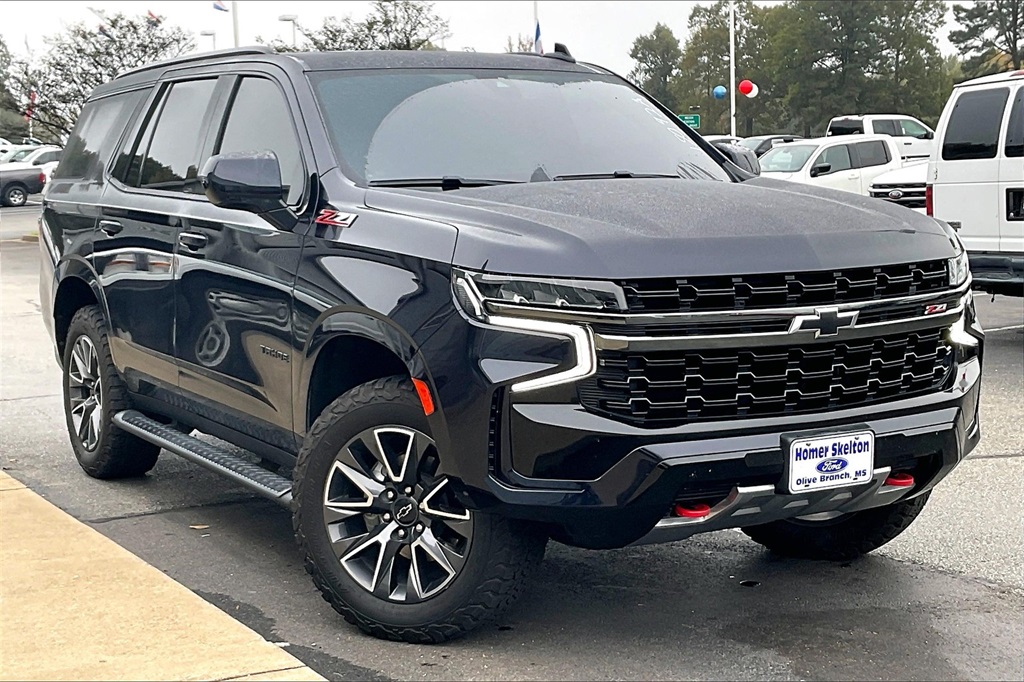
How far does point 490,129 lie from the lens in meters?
5.38

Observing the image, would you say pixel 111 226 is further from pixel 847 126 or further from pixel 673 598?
pixel 847 126

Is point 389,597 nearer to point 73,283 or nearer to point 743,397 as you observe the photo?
point 743,397

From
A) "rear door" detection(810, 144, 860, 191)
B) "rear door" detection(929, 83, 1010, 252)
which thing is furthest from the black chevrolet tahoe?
"rear door" detection(810, 144, 860, 191)

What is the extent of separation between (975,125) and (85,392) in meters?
8.01

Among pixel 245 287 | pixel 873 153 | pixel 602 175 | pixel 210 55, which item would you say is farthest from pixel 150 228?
pixel 873 153

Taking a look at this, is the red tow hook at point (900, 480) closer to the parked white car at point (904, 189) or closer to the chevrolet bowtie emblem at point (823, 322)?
the chevrolet bowtie emblem at point (823, 322)

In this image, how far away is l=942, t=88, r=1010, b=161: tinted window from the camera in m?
11.7

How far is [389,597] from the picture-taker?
451cm

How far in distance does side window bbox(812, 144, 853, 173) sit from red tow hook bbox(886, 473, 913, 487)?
20.3m

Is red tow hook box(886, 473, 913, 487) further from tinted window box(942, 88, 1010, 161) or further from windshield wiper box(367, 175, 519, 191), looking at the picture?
tinted window box(942, 88, 1010, 161)

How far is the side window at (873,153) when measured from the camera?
24.4 meters

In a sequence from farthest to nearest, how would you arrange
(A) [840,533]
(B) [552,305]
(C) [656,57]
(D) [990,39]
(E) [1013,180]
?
(C) [656,57] → (D) [990,39] → (E) [1013,180] → (A) [840,533] → (B) [552,305]

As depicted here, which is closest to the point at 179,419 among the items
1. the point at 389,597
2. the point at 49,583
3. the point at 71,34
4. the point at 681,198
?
the point at 49,583

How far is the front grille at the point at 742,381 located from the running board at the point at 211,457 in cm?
139
